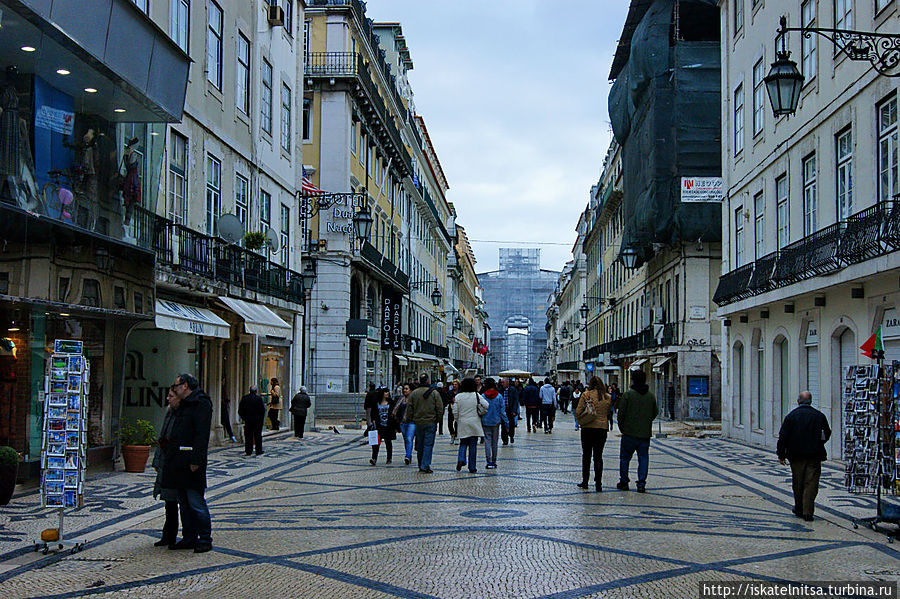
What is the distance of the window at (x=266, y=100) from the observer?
1037 inches

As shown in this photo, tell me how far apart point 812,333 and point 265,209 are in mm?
14799

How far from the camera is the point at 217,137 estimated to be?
73.0 feet

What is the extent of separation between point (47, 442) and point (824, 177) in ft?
54.6

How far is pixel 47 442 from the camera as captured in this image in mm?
9211

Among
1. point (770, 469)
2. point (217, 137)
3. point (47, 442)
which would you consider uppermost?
point (217, 137)

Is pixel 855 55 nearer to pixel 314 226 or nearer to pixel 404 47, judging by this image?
pixel 314 226

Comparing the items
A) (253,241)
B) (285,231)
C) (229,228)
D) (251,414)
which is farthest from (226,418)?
(285,231)

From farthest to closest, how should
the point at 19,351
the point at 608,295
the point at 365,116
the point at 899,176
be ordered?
the point at 608,295 < the point at 365,116 < the point at 899,176 < the point at 19,351

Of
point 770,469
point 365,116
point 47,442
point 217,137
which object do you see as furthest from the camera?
point 365,116

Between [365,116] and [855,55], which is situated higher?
[365,116]

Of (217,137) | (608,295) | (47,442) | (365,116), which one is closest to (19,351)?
(47,442)

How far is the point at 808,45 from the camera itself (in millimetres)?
21328

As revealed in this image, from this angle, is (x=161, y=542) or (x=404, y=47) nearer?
(x=161, y=542)

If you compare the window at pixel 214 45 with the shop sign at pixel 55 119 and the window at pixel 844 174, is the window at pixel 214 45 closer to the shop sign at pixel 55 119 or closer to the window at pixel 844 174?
the shop sign at pixel 55 119
